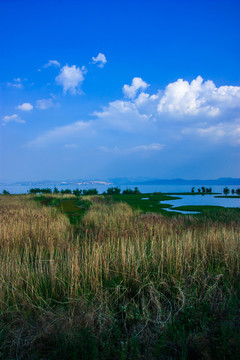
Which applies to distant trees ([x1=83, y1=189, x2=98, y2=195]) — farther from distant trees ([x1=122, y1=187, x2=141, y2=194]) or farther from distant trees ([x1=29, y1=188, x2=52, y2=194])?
distant trees ([x1=122, y1=187, x2=141, y2=194])

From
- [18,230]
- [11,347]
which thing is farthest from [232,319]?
[18,230]

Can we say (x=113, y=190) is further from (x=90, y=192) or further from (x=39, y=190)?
(x=39, y=190)

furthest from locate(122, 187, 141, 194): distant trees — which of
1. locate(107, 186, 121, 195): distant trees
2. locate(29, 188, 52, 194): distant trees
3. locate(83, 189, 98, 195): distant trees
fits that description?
locate(29, 188, 52, 194): distant trees

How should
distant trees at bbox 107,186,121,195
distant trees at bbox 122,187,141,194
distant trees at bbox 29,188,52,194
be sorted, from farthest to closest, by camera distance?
1. distant trees at bbox 107,186,121,195
2. distant trees at bbox 122,187,141,194
3. distant trees at bbox 29,188,52,194

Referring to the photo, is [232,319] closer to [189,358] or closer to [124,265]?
[189,358]

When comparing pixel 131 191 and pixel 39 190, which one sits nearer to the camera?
pixel 39 190

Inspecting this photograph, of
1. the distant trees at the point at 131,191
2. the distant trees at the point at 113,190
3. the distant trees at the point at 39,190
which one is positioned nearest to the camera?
the distant trees at the point at 39,190

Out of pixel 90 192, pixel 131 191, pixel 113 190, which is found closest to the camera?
pixel 90 192

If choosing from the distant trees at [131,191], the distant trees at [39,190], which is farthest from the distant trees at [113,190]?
the distant trees at [39,190]

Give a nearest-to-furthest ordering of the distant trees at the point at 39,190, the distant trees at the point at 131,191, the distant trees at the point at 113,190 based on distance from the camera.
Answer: the distant trees at the point at 39,190
the distant trees at the point at 131,191
the distant trees at the point at 113,190

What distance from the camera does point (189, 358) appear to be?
1.61m

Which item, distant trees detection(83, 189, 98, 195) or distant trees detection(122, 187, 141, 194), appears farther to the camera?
distant trees detection(122, 187, 141, 194)

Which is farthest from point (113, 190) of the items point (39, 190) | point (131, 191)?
point (39, 190)

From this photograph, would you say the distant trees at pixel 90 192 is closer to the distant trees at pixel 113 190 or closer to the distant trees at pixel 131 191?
the distant trees at pixel 113 190
